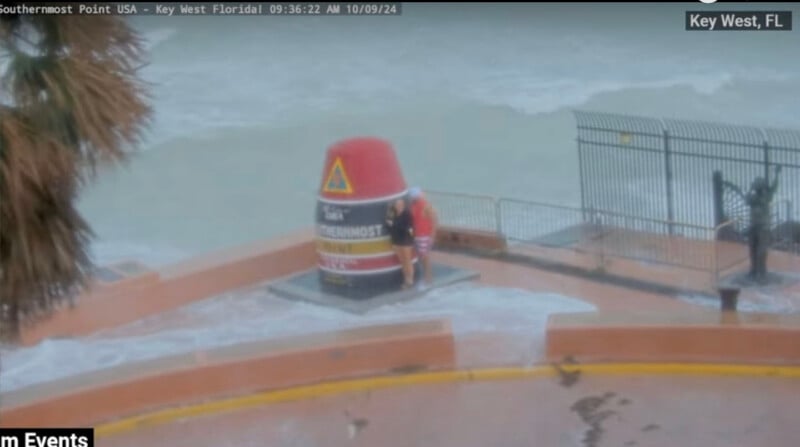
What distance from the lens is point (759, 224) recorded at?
13906 mm

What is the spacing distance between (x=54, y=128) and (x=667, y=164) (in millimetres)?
9930

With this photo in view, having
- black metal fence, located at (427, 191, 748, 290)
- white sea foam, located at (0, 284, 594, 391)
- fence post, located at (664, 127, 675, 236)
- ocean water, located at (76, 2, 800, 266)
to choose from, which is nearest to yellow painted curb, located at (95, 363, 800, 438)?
white sea foam, located at (0, 284, 594, 391)

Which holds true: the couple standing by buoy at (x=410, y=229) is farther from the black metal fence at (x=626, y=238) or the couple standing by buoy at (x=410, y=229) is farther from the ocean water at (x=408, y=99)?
the ocean water at (x=408, y=99)

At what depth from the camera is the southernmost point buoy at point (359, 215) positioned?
46.3ft

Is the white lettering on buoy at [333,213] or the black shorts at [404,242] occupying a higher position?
the white lettering on buoy at [333,213]

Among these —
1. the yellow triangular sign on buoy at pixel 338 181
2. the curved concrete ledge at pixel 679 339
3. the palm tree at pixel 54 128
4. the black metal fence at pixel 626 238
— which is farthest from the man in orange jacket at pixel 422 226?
the palm tree at pixel 54 128

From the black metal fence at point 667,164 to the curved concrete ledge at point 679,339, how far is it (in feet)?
16.4

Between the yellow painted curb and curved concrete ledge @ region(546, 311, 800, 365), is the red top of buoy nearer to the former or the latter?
curved concrete ledge @ region(546, 311, 800, 365)

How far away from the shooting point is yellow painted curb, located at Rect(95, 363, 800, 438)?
10.2 m

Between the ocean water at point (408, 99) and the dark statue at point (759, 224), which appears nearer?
the dark statue at point (759, 224)

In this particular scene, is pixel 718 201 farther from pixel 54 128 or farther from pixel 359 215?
pixel 54 128

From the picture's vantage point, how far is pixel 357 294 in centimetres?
1431

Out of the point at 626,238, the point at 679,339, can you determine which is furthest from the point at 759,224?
the point at 679,339

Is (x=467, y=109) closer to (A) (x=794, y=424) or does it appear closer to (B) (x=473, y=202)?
(B) (x=473, y=202)
